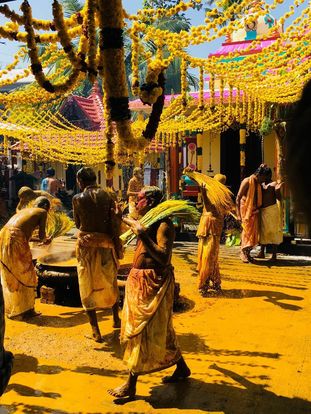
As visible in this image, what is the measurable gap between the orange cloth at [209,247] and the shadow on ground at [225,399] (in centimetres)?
288

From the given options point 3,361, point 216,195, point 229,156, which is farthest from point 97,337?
point 229,156

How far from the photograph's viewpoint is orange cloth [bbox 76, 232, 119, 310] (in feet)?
16.8

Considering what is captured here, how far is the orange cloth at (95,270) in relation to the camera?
5113 mm

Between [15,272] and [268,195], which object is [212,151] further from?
[15,272]

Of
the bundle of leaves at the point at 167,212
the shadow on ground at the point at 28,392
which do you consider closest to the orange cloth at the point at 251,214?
the bundle of leaves at the point at 167,212

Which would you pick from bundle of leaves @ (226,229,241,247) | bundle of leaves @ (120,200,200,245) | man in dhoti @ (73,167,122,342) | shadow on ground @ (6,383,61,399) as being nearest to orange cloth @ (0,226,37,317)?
man in dhoti @ (73,167,122,342)

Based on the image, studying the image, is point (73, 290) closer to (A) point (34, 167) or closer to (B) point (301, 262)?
(B) point (301, 262)

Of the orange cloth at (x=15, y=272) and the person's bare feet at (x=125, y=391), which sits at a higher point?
the orange cloth at (x=15, y=272)

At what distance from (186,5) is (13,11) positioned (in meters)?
1.81

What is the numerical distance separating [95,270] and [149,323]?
1.53 meters

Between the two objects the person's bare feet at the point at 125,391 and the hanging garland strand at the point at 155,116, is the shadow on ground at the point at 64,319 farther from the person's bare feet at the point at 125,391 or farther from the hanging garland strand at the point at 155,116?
the hanging garland strand at the point at 155,116

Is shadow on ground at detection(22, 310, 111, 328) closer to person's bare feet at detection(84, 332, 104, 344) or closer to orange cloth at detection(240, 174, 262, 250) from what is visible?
person's bare feet at detection(84, 332, 104, 344)

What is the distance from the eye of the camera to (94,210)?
200 inches

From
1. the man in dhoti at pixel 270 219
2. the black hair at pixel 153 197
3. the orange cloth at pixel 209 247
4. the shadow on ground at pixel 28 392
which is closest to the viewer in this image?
the shadow on ground at pixel 28 392
